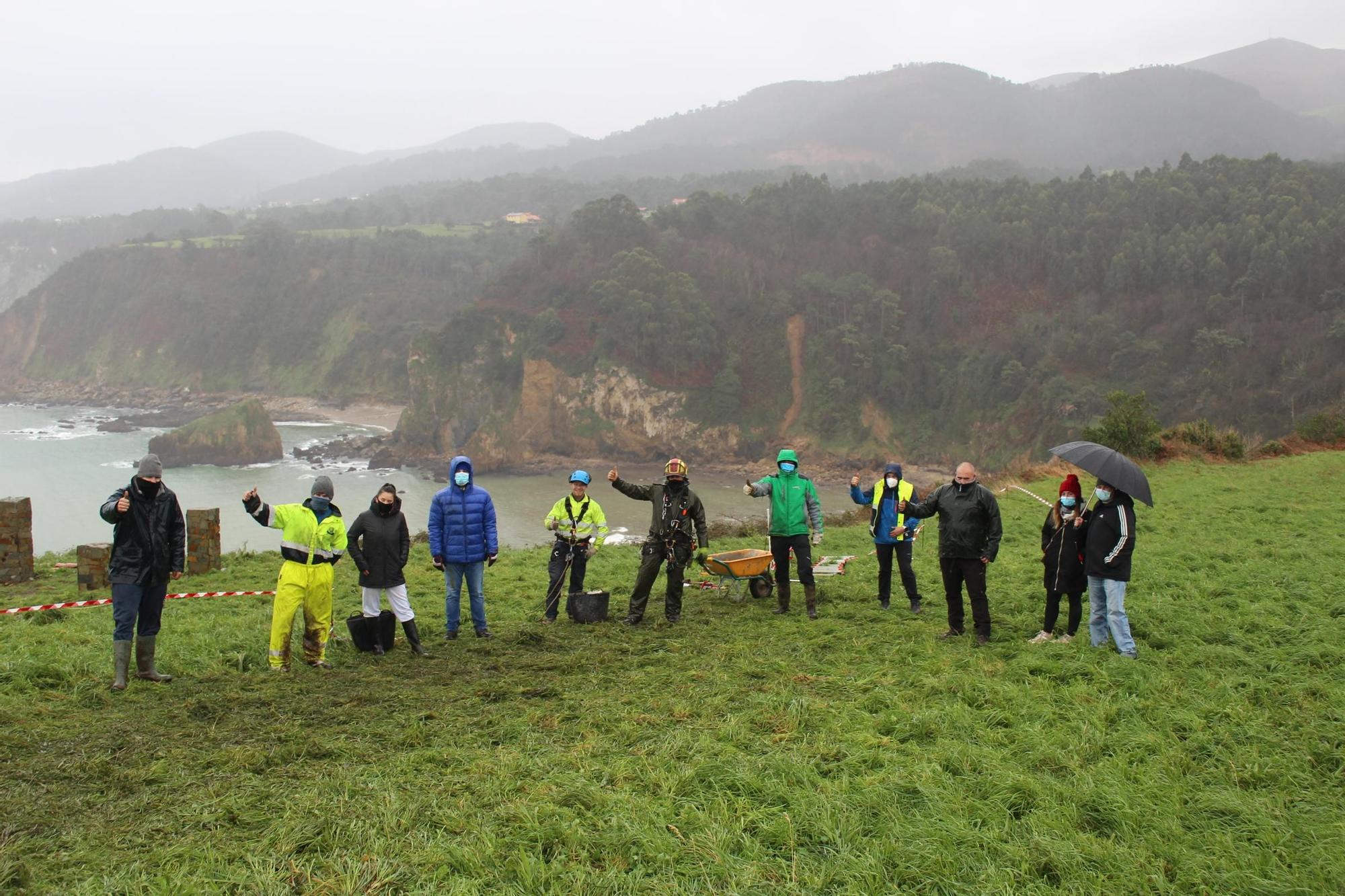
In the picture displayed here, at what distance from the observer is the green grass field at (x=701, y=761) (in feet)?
14.6

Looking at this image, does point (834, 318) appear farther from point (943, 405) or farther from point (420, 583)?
point (420, 583)

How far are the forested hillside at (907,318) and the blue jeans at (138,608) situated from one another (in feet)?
190

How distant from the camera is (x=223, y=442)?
229 ft

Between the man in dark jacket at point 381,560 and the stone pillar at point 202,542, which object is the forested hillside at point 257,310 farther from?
the man in dark jacket at point 381,560

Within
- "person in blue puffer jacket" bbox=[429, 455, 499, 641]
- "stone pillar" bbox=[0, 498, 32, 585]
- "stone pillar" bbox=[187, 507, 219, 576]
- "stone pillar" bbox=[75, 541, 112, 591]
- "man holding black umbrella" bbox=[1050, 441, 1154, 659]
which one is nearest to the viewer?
"man holding black umbrella" bbox=[1050, 441, 1154, 659]

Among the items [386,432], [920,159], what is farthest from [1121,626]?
[920,159]

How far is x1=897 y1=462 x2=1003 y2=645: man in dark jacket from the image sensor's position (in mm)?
8984

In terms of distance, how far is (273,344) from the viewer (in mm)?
111250

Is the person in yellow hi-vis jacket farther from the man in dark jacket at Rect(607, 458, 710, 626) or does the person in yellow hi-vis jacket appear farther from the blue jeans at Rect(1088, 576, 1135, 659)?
the blue jeans at Rect(1088, 576, 1135, 659)

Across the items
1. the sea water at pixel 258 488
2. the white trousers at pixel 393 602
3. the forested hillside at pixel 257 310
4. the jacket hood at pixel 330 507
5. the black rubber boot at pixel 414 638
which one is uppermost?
the forested hillside at pixel 257 310

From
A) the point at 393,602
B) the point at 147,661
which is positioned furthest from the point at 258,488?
the point at 147,661

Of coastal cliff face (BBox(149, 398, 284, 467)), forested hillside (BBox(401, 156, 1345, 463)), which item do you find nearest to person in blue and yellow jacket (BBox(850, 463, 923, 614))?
forested hillside (BBox(401, 156, 1345, 463))

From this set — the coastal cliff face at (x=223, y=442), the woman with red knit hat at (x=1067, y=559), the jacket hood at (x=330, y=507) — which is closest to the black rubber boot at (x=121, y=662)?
the jacket hood at (x=330, y=507)

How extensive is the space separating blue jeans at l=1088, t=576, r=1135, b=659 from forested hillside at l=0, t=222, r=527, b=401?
3911 inches
